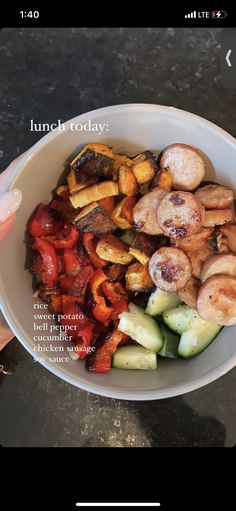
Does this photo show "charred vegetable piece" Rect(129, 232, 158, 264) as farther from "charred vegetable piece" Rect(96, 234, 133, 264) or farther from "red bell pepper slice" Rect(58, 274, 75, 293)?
"red bell pepper slice" Rect(58, 274, 75, 293)

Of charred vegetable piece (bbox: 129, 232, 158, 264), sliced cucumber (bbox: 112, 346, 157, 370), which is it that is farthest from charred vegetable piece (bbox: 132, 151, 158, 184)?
sliced cucumber (bbox: 112, 346, 157, 370)

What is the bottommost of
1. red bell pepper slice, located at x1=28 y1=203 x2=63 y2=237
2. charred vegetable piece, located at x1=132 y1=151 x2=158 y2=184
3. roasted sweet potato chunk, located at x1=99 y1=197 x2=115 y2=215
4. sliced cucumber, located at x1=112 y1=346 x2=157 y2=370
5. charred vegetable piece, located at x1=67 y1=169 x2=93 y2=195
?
sliced cucumber, located at x1=112 y1=346 x2=157 y2=370

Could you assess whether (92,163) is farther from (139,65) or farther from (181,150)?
(139,65)
